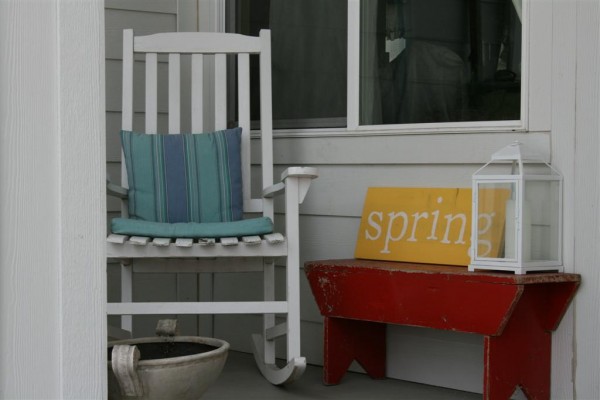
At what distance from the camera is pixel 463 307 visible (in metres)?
2.38

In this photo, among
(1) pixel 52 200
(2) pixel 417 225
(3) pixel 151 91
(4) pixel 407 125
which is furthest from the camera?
(3) pixel 151 91

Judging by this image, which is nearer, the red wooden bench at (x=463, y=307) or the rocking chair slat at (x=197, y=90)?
the red wooden bench at (x=463, y=307)

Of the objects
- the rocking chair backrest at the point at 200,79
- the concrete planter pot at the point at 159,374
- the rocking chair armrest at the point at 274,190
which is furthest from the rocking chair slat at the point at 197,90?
the concrete planter pot at the point at 159,374

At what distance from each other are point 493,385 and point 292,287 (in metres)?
0.60

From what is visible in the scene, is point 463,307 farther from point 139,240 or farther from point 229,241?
point 139,240

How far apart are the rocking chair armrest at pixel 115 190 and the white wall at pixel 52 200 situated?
106cm

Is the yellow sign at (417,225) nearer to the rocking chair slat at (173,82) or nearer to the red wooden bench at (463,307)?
the red wooden bench at (463,307)

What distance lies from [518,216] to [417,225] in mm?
410

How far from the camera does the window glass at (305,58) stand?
308 cm

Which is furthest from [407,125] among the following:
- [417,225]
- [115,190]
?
[115,190]

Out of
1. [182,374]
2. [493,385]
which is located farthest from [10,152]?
[493,385]

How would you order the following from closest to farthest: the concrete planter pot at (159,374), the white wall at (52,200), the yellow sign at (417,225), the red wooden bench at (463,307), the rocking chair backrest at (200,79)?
the white wall at (52,200) → the concrete planter pot at (159,374) → the red wooden bench at (463,307) → the yellow sign at (417,225) → the rocking chair backrest at (200,79)

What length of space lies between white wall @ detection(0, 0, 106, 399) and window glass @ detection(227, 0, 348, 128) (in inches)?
56.5

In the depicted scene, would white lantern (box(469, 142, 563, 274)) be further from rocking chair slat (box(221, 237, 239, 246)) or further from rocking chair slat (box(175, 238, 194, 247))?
rocking chair slat (box(175, 238, 194, 247))
